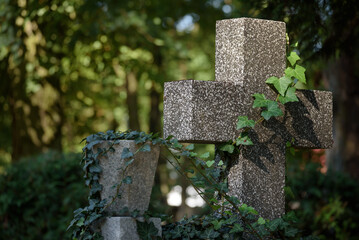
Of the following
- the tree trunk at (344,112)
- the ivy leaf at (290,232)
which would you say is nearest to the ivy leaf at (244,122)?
the ivy leaf at (290,232)

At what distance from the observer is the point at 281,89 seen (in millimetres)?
3910

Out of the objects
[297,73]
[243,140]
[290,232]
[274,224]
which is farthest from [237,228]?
[297,73]

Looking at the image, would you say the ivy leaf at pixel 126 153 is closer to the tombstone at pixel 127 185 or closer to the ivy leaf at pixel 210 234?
the tombstone at pixel 127 185

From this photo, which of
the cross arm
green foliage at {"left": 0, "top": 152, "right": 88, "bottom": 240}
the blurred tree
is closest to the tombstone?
the cross arm

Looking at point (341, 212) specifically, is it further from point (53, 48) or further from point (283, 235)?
point (53, 48)

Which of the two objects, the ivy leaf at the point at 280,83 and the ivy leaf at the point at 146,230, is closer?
the ivy leaf at the point at 146,230

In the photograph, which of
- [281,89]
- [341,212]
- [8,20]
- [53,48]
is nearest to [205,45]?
[53,48]

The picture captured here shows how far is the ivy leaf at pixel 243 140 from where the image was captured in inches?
148

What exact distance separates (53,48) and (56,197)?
14.2 ft

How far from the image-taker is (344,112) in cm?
948

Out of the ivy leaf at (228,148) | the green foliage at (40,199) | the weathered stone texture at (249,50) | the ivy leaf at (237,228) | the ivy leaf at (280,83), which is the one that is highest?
the weathered stone texture at (249,50)

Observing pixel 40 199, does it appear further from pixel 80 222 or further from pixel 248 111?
pixel 248 111

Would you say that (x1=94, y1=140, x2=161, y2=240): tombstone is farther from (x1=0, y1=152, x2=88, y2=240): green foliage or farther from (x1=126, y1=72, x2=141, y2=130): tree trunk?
(x1=126, y1=72, x2=141, y2=130): tree trunk

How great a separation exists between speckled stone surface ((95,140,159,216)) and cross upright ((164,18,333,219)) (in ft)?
0.99
